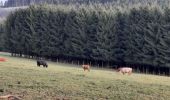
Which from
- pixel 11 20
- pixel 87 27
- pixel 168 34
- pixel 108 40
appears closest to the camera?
pixel 168 34

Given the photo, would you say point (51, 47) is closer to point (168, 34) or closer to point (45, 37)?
point (45, 37)

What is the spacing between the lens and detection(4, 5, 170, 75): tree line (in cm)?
7344

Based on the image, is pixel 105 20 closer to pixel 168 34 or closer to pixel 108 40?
pixel 108 40

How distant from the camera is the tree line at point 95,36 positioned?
73438 millimetres

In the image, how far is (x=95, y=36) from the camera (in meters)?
84.2

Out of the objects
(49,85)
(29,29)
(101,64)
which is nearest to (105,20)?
(101,64)

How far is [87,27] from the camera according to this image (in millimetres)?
87312

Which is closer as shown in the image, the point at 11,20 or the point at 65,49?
the point at 65,49

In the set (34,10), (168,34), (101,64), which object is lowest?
(101,64)

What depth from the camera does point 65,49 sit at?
90.4m

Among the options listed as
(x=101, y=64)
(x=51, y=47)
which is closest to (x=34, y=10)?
(x=51, y=47)

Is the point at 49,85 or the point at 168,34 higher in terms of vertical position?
the point at 168,34

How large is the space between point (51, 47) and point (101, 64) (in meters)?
14.1

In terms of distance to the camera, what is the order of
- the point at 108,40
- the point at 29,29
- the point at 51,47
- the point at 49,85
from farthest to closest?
1. the point at 29,29
2. the point at 51,47
3. the point at 108,40
4. the point at 49,85
